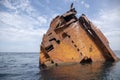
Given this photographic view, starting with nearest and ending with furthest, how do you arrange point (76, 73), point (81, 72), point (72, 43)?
point (76, 73), point (81, 72), point (72, 43)

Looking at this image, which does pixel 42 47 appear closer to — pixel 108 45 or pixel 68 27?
pixel 68 27

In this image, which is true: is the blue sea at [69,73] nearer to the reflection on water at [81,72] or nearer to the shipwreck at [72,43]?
the reflection on water at [81,72]

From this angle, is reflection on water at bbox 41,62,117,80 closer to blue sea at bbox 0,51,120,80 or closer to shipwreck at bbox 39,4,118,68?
blue sea at bbox 0,51,120,80

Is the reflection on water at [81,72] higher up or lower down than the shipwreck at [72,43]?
lower down

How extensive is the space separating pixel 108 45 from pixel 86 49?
2.18 m

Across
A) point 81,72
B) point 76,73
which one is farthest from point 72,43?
point 76,73

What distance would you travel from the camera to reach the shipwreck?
497 inches

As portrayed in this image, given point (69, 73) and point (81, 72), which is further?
point (81, 72)

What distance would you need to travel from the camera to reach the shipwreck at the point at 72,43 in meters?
12.6

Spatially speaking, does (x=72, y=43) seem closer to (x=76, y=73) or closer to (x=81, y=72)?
(x=81, y=72)

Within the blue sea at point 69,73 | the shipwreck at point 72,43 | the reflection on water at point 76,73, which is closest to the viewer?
the reflection on water at point 76,73

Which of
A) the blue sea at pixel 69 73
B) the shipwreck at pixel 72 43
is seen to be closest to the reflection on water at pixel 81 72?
the blue sea at pixel 69 73

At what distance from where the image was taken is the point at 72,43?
520 inches

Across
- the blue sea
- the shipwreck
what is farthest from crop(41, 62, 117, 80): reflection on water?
the shipwreck
